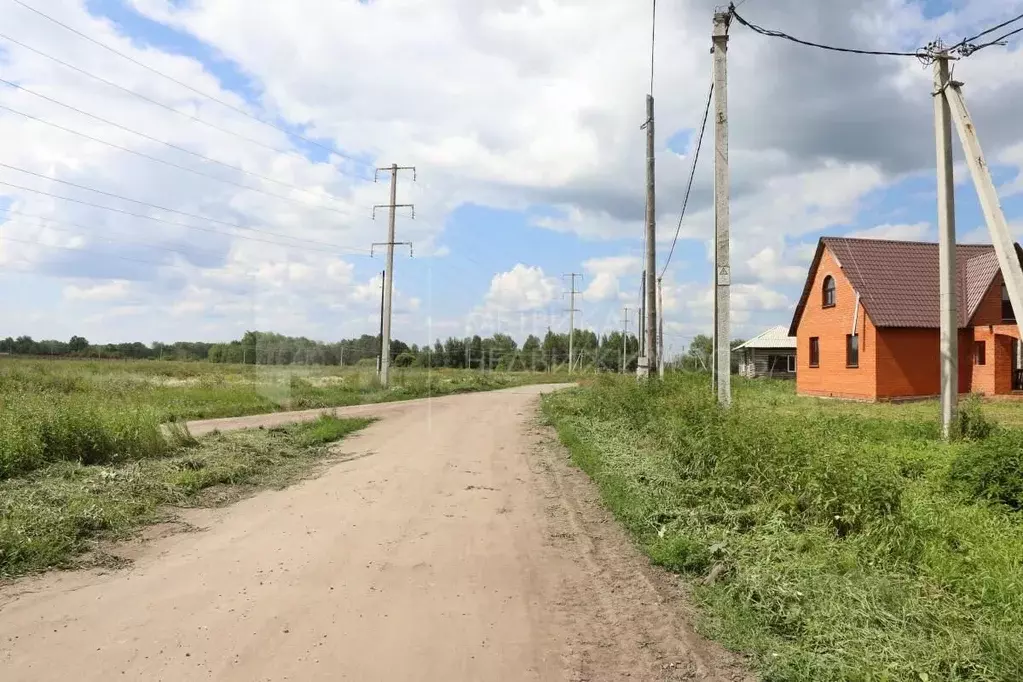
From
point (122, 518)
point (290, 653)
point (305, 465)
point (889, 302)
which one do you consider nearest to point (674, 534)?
point (290, 653)

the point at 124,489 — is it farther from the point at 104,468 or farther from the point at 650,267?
the point at 650,267

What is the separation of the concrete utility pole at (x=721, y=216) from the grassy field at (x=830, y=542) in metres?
1.04

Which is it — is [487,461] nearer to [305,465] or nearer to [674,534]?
[305,465]

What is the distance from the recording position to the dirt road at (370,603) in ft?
14.2

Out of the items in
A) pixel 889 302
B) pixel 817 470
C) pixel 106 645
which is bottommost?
pixel 106 645

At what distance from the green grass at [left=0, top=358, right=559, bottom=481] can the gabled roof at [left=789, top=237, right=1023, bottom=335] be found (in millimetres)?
18001

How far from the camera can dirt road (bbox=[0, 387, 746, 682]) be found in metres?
4.32

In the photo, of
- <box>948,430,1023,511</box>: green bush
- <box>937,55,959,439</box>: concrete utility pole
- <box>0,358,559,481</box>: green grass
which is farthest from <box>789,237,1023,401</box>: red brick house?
<box>948,430,1023,511</box>: green bush

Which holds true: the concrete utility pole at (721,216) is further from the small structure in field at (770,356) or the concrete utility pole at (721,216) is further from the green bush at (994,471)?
the small structure in field at (770,356)

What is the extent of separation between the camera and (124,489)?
8.41 m

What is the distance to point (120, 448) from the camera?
10570 millimetres

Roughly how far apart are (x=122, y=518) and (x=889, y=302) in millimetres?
25871

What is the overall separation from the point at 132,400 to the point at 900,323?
24413mm

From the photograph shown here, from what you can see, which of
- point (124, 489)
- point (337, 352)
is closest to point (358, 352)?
point (337, 352)
